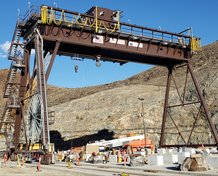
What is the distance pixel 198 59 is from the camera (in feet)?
345

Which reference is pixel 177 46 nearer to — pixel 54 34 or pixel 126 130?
pixel 54 34

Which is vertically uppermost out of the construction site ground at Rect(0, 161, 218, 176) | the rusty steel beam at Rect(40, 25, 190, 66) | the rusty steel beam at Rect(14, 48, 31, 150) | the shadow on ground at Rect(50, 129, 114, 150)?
the rusty steel beam at Rect(40, 25, 190, 66)

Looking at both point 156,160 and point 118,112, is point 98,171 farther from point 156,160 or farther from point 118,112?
point 118,112

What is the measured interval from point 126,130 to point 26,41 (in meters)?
26.6

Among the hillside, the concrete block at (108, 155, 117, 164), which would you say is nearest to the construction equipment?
the concrete block at (108, 155, 117, 164)

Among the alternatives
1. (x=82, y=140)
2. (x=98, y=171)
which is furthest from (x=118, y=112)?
(x=98, y=171)

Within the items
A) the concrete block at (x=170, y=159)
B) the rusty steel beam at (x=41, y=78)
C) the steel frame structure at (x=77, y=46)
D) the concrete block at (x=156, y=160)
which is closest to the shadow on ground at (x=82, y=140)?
the steel frame structure at (x=77, y=46)

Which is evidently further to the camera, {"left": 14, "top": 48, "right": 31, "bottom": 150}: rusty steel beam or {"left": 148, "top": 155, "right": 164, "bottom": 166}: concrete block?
{"left": 14, "top": 48, "right": 31, "bottom": 150}: rusty steel beam

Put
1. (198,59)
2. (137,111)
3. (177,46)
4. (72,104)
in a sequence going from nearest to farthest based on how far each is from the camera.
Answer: (177,46) < (137,111) < (72,104) < (198,59)

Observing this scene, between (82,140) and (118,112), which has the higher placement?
(118,112)

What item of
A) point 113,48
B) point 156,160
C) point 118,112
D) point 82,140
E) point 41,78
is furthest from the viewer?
point 118,112

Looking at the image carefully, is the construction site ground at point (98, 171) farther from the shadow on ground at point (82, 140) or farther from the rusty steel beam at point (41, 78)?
the shadow on ground at point (82, 140)

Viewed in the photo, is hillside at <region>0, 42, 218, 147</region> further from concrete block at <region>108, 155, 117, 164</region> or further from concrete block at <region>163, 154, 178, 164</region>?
concrete block at <region>163, 154, 178, 164</region>

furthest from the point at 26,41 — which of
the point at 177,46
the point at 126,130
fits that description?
the point at 126,130
